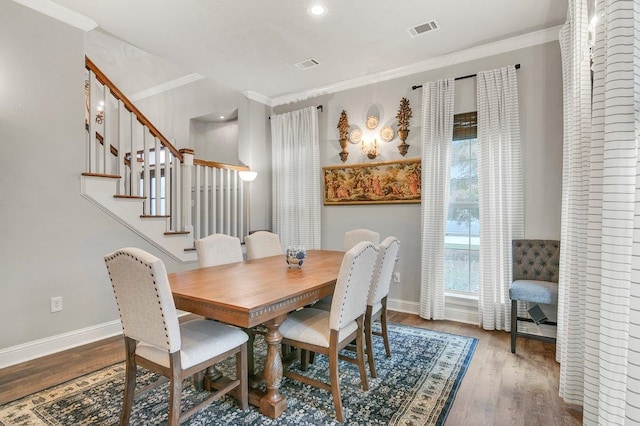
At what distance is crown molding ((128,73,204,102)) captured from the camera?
5375 millimetres

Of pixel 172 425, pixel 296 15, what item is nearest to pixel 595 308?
pixel 172 425

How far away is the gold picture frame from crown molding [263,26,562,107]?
3.55ft

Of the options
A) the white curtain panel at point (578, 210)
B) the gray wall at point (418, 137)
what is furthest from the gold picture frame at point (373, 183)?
the white curtain panel at point (578, 210)

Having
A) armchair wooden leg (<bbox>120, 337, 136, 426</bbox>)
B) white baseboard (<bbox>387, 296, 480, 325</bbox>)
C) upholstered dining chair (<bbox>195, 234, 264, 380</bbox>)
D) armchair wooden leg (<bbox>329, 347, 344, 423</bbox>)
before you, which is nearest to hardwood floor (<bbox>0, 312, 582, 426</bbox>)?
white baseboard (<bbox>387, 296, 480, 325</bbox>)

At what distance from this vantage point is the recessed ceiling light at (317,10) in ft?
9.06

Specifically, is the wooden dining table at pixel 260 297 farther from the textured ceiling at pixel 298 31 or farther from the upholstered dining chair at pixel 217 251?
the textured ceiling at pixel 298 31

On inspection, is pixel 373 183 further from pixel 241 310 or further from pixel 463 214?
pixel 241 310

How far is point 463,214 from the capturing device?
12.1ft

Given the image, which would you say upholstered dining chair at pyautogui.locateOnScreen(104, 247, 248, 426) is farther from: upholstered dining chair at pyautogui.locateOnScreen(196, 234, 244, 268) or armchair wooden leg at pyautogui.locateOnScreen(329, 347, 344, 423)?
upholstered dining chair at pyautogui.locateOnScreen(196, 234, 244, 268)

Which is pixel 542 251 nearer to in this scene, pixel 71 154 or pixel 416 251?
pixel 416 251

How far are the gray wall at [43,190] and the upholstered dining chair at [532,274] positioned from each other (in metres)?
3.80

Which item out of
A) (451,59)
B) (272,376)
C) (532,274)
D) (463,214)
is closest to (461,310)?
(532,274)

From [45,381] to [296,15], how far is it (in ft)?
11.4

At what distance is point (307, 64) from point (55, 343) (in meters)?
3.77
